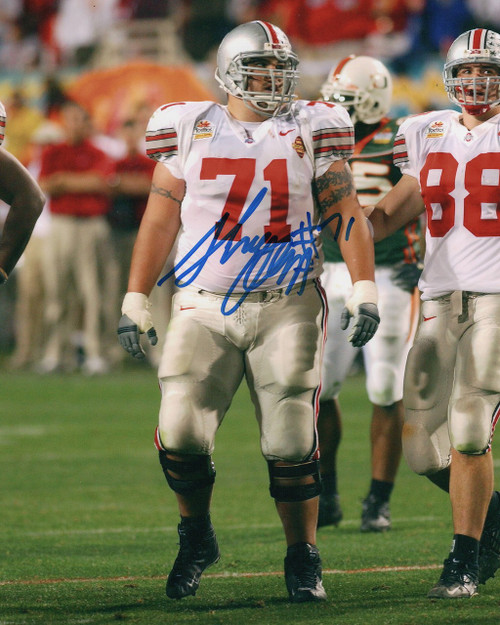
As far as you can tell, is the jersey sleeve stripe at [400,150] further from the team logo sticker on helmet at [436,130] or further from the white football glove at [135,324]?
the white football glove at [135,324]

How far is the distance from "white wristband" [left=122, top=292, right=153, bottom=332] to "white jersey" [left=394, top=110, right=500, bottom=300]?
88cm

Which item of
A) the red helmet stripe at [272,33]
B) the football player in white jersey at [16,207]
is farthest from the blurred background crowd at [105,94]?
the red helmet stripe at [272,33]

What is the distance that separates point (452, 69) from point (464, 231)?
51 cm

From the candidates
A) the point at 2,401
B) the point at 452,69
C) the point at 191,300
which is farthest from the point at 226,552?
the point at 2,401

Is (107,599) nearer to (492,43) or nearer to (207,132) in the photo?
(207,132)

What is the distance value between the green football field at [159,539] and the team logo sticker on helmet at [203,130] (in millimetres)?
1372

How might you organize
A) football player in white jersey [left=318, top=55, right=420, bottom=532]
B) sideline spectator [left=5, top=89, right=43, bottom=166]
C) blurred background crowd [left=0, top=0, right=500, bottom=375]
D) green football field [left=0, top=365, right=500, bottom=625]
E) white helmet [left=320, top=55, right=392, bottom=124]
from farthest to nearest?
sideline spectator [left=5, top=89, right=43, bottom=166], blurred background crowd [left=0, top=0, right=500, bottom=375], white helmet [left=320, top=55, right=392, bottom=124], football player in white jersey [left=318, top=55, right=420, bottom=532], green football field [left=0, top=365, right=500, bottom=625]

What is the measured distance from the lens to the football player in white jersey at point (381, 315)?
537cm

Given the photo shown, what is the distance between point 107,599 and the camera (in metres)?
3.89

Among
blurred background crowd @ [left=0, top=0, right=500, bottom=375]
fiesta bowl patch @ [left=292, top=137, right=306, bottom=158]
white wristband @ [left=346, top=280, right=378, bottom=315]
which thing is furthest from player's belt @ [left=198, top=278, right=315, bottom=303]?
blurred background crowd @ [left=0, top=0, right=500, bottom=375]

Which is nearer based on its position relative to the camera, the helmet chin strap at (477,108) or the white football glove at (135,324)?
the white football glove at (135,324)
